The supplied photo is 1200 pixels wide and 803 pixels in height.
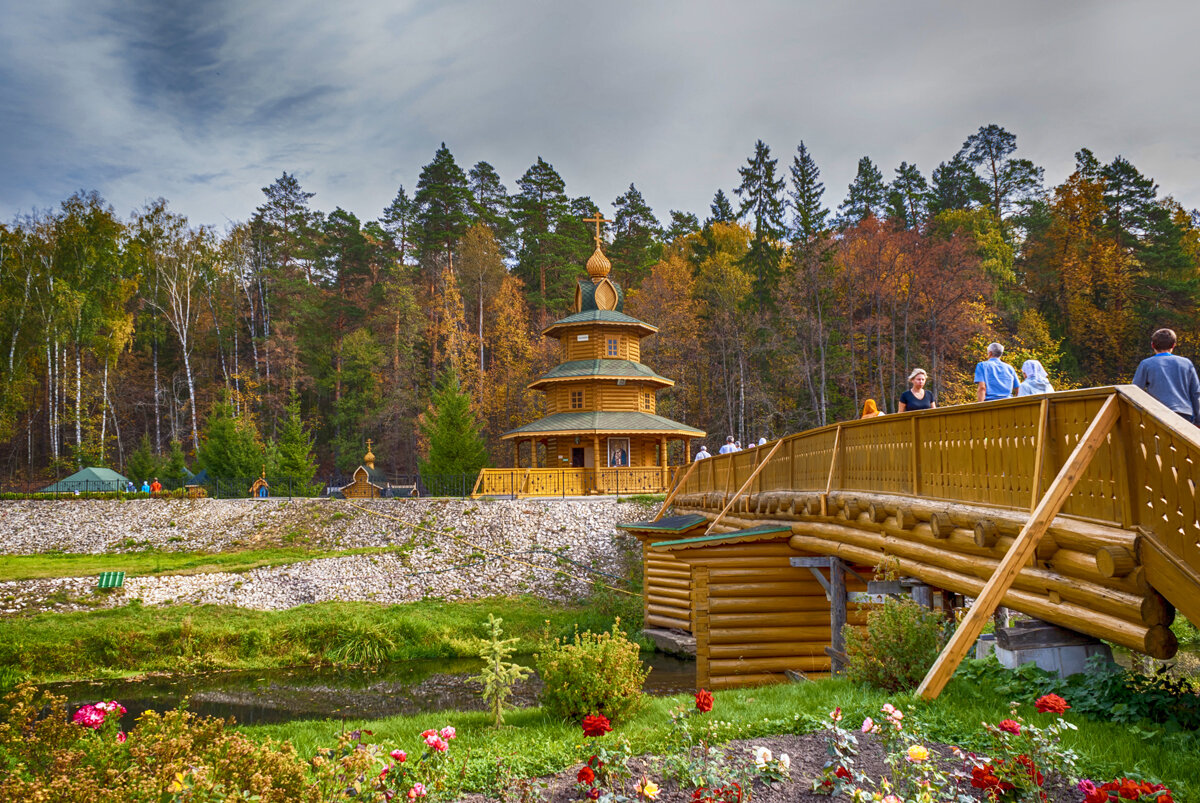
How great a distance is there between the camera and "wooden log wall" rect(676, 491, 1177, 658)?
170 inches

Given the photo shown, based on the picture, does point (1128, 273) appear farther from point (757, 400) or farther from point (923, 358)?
point (757, 400)

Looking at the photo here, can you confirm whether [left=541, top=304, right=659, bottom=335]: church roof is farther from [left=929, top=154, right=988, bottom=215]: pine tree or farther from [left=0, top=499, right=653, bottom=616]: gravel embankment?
[left=929, top=154, right=988, bottom=215]: pine tree

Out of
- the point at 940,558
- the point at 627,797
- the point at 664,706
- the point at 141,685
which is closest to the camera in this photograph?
the point at 627,797

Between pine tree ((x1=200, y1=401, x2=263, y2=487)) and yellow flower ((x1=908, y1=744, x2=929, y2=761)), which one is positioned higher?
pine tree ((x1=200, y1=401, x2=263, y2=487))

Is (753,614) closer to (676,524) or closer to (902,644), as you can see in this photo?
(902,644)

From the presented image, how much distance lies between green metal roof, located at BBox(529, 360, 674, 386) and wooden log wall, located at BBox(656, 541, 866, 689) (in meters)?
21.1

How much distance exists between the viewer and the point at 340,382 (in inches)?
2042

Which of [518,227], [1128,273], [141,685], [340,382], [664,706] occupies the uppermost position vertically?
[518,227]

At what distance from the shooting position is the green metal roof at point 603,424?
30.7 metres

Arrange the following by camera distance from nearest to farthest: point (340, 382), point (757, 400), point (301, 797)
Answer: point (301, 797) < point (757, 400) < point (340, 382)

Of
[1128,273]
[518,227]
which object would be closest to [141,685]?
[518,227]

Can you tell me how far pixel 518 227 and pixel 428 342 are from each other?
1224cm

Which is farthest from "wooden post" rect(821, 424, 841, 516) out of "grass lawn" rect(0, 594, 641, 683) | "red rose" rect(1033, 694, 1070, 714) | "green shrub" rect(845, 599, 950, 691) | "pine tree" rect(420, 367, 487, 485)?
"pine tree" rect(420, 367, 487, 485)

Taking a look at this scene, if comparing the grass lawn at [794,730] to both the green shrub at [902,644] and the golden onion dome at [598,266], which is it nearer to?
the green shrub at [902,644]
